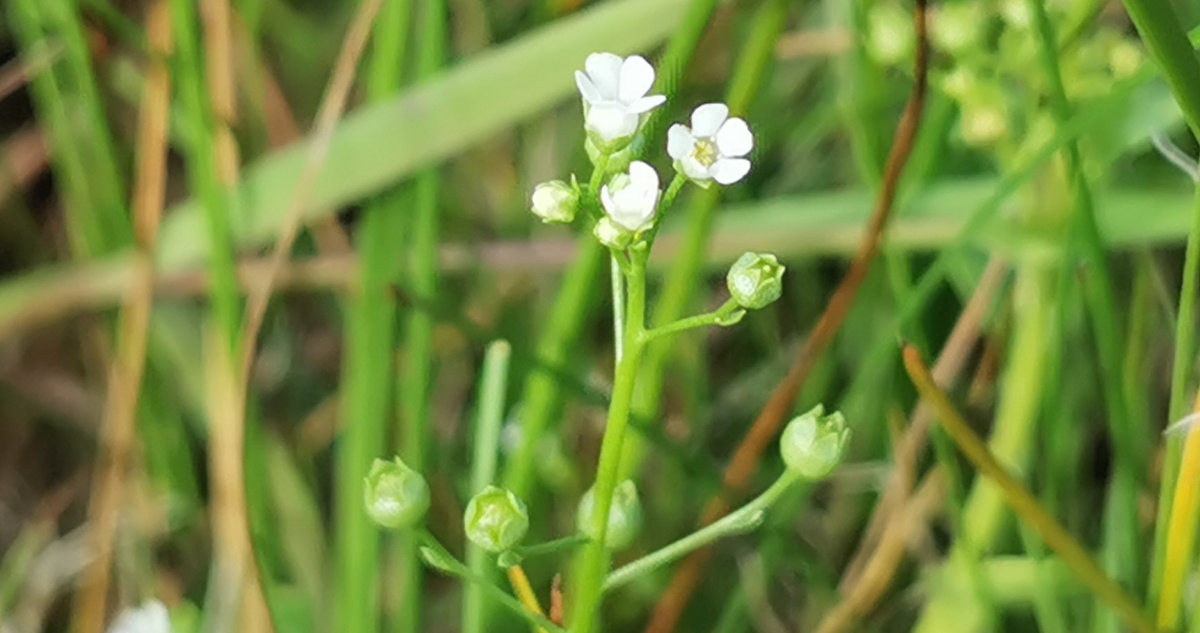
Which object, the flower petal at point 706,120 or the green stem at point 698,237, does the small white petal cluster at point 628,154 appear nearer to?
the flower petal at point 706,120

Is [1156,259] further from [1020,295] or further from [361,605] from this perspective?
[361,605]

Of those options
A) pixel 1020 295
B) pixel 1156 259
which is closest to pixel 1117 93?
pixel 1020 295

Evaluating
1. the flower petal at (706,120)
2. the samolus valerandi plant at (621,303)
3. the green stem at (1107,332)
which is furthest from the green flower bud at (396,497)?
the green stem at (1107,332)

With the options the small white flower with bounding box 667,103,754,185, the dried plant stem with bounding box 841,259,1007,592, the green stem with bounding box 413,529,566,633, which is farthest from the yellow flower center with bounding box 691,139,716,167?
the dried plant stem with bounding box 841,259,1007,592

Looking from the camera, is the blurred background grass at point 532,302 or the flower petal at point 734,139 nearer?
the flower petal at point 734,139

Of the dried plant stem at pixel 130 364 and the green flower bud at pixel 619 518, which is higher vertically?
the dried plant stem at pixel 130 364

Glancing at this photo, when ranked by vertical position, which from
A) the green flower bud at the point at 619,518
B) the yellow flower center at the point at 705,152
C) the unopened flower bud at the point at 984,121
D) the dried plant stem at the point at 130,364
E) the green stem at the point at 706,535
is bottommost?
the green stem at the point at 706,535

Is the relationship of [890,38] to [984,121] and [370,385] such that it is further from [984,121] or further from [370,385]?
[370,385]

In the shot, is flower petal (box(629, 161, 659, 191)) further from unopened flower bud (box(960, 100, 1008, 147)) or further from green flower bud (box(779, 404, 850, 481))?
unopened flower bud (box(960, 100, 1008, 147))
